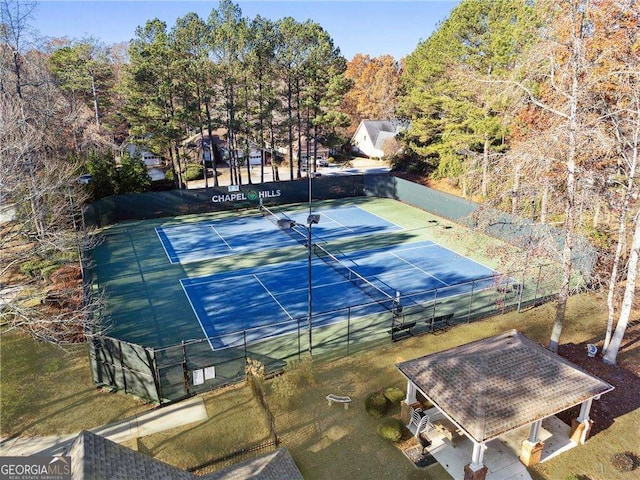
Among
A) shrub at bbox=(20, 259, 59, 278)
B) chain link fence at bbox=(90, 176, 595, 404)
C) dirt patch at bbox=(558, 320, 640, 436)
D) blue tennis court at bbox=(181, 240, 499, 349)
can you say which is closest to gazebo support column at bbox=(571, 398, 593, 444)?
dirt patch at bbox=(558, 320, 640, 436)

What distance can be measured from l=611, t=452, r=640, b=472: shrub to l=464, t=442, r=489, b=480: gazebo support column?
384cm

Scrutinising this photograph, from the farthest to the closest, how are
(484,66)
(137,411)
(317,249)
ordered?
(484,66) < (317,249) < (137,411)

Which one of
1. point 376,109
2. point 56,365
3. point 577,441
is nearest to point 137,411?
point 56,365

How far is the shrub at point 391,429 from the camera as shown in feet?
40.5

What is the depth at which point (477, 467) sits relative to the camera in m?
Answer: 10.8

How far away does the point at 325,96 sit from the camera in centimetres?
3916

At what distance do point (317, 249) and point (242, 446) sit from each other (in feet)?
52.3

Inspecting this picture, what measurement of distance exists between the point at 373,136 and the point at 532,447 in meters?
56.0

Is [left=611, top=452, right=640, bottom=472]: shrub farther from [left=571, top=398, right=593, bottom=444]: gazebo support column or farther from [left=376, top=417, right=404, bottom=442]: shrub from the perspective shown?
[left=376, top=417, right=404, bottom=442]: shrub

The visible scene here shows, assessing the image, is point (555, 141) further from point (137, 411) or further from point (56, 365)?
point (56, 365)

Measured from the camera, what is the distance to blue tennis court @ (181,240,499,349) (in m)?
19.1

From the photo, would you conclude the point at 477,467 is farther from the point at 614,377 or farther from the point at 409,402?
the point at 614,377

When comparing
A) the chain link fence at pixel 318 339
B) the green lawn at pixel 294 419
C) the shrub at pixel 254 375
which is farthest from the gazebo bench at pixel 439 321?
the shrub at pixel 254 375

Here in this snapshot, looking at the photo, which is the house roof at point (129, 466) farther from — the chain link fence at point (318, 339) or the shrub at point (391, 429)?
the chain link fence at point (318, 339)
